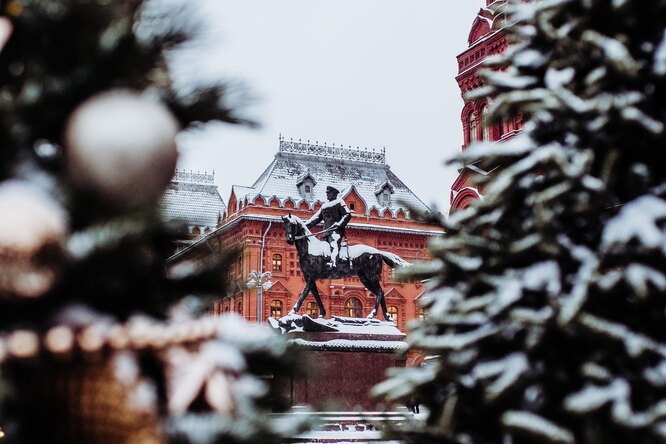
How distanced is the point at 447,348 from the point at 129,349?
4.40 ft

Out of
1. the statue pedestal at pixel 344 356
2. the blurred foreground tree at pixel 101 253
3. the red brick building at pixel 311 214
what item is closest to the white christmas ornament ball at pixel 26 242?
the blurred foreground tree at pixel 101 253

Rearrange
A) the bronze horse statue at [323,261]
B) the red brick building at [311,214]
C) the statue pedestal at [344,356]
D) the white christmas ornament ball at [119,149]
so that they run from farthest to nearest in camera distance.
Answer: the red brick building at [311,214] < the bronze horse statue at [323,261] < the statue pedestal at [344,356] < the white christmas ornament ball at [119,149]

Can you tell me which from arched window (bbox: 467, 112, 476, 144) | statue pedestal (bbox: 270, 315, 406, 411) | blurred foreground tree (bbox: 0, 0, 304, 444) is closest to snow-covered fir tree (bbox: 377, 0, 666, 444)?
blurred foreground tree (bbox: 0, 0, 304, 444)

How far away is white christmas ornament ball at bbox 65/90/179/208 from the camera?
50.0 inches

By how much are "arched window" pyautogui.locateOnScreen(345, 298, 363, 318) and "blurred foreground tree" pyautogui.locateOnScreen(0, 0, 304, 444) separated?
38348 mm

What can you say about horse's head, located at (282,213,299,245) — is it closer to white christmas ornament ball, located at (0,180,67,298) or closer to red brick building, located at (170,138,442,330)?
white christmas ornament ball, located at (0,180,67,298)

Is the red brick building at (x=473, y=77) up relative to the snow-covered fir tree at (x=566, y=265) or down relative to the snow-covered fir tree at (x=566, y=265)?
up

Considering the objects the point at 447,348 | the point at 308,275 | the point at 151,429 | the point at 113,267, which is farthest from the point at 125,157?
the point at 308,275

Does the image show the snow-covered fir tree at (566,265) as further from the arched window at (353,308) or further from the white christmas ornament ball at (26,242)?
the arched window at (353,308)

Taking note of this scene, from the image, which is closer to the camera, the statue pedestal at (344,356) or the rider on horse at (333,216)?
the statue pedestal at (344,356)

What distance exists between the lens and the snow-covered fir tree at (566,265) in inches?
83.8

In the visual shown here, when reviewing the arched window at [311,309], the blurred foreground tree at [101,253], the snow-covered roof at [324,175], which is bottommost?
the blurred foreground tree at [101,253]

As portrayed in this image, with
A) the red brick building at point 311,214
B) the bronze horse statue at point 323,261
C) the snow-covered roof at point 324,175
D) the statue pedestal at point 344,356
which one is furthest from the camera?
the snow-covered roof at point 324,175

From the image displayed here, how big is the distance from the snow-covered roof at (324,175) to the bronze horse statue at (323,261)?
21.5 m
